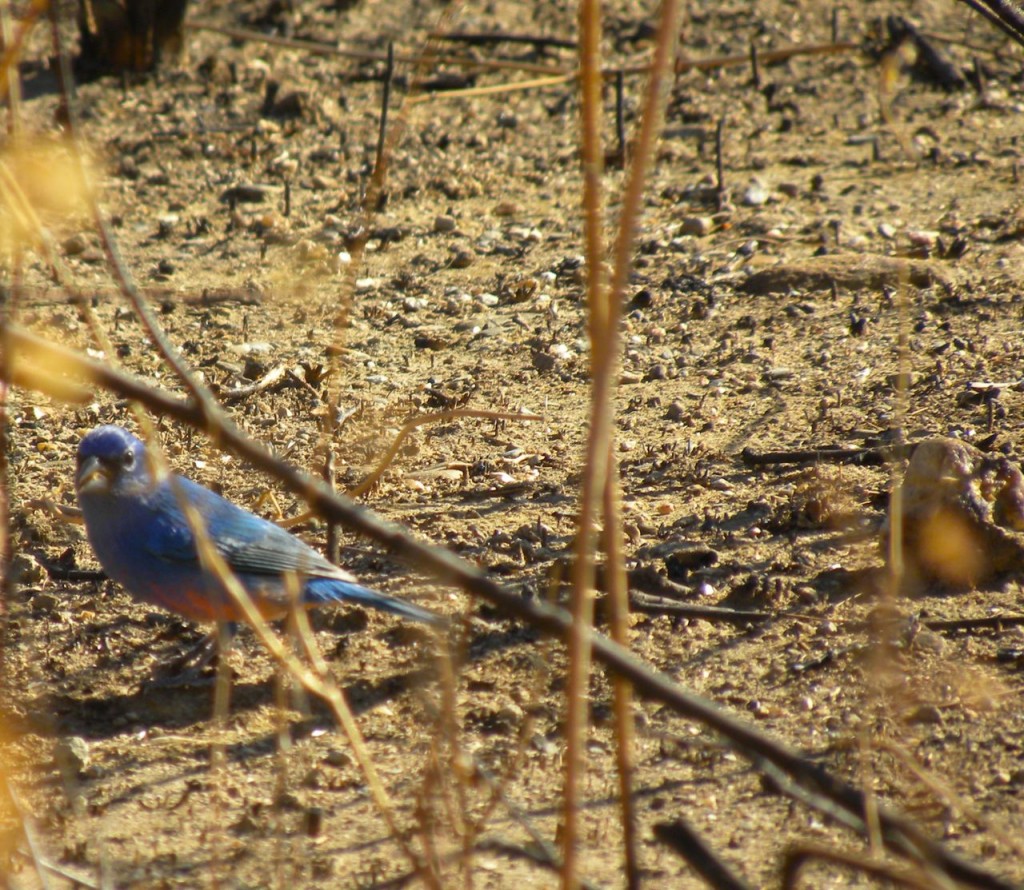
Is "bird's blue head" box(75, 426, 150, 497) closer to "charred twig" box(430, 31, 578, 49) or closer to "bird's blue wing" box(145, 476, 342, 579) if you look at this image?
"bird's blue wing" box(145, 476, 342, 579)

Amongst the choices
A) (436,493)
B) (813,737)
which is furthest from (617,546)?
(436,493)

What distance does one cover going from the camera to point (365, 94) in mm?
9305

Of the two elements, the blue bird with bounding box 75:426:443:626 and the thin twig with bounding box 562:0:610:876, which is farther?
the blue bird with bounding box 75:426:443:626

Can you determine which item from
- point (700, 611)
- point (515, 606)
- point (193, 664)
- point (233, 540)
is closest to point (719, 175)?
point (700, 611)

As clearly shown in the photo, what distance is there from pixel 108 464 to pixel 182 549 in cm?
40

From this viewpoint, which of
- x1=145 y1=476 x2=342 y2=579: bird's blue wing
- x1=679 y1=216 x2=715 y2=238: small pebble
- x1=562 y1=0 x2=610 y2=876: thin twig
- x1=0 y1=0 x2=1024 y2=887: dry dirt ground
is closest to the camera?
x1=562 y1=0 x2=610 y2=876: thin twig

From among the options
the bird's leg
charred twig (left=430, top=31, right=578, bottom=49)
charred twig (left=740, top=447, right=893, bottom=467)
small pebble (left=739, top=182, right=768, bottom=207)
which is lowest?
the bird's leg

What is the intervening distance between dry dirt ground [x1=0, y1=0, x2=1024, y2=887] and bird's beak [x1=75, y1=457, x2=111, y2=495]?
1.31 feet

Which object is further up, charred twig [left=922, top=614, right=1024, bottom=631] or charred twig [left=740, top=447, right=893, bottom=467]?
charred twig [left=740, top=447, right=893, bottom=467]

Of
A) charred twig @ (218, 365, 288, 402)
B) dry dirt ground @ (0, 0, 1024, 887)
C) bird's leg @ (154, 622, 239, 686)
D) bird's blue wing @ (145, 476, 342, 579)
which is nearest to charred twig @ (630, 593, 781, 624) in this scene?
dry dirt ground @ (0, 0, 1024, 887)

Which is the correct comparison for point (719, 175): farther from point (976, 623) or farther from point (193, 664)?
point (193, 664)

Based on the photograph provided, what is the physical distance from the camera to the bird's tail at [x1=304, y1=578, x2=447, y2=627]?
13.4 feet

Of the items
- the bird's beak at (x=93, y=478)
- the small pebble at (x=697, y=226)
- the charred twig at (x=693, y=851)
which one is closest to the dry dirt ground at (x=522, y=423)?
the small pebble at (x=697, y=226)

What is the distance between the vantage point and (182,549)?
14.4 ft
